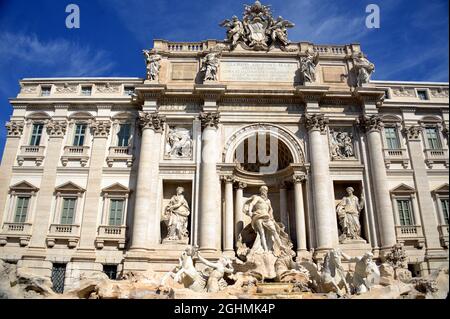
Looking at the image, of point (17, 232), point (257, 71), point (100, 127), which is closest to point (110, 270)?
point (17, 232)

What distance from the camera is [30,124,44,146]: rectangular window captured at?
82.6ft

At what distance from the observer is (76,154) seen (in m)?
24.5

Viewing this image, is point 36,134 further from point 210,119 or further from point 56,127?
point 210,119

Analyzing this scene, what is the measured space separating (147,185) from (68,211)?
5135 mm

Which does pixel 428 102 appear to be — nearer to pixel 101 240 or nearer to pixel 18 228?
pixel 101 240

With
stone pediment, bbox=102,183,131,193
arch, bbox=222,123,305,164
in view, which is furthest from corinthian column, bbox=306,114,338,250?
stone pediment, bbox=102,183,131,193

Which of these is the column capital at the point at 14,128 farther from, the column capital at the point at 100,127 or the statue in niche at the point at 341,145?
the statue in niche at the point at 341,145

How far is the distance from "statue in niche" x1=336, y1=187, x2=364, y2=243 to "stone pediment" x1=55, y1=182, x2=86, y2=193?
1547 centimetres

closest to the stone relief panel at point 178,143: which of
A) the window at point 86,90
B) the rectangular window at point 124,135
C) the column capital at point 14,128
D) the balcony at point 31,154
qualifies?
the rectangular window at point 124,135

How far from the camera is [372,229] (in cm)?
2239
